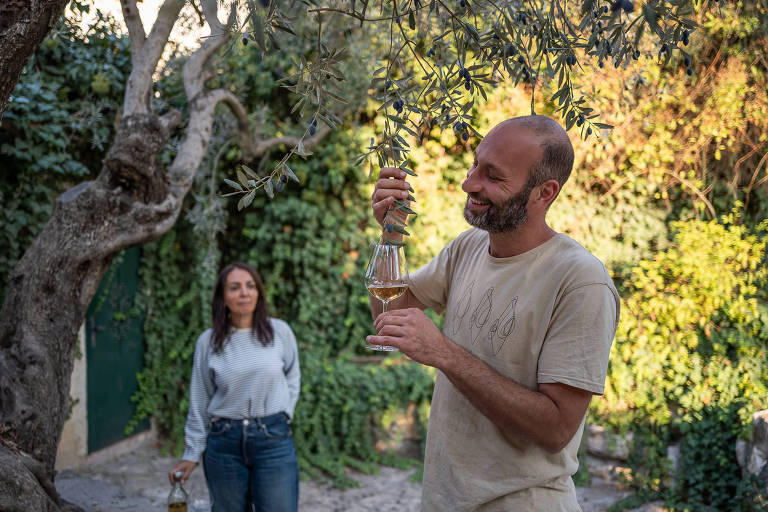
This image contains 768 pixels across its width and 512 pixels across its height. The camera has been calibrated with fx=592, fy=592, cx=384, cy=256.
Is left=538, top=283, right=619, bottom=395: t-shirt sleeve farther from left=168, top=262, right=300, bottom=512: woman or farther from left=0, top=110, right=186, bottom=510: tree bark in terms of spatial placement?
left=168, top=262, right=300, bottom=512: woman

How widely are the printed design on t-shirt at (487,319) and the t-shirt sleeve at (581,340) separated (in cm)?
13

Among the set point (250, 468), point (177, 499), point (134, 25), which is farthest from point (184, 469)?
point (134, 25)

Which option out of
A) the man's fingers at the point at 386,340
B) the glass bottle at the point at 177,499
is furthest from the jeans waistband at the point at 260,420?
the man's fingers at the point at 386,340

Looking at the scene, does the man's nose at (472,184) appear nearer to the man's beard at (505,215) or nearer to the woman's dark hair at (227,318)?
the man's beard at (505,215)

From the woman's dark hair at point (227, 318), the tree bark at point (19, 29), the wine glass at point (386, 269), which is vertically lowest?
the woman's dark hair at point (227, 318)

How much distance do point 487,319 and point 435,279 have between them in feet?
1.37

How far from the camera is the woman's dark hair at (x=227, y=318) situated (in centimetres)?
369

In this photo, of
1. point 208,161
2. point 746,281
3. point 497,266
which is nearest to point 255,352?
point 497,266

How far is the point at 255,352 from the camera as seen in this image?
364cm

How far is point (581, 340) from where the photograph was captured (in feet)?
5.15

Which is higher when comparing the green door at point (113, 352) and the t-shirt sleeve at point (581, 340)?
the t-shirt sleeve at point (581, 340)

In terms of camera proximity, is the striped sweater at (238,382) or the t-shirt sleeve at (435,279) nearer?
the t-shirt sleeve at (435,279)

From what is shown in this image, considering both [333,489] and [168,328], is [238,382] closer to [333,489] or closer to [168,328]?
[333,489]

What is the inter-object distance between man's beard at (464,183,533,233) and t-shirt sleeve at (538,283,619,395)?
257 millimetres
